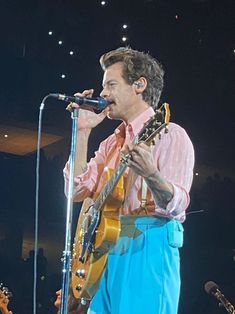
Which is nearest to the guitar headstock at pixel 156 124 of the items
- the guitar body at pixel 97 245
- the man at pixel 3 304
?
the guitar body at pixel 97 245

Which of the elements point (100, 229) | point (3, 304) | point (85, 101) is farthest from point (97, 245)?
point (3, 304)

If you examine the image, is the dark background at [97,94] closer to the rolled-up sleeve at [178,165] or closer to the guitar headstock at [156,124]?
the rolled-up sleeve at [178,165]

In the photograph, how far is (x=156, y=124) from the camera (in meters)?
1.94

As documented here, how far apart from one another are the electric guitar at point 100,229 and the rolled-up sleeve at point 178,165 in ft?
0.44

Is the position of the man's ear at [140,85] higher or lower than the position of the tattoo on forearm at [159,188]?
higher

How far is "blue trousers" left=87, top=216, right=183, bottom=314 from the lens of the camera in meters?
2.01

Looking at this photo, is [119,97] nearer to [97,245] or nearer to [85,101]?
[85,101]

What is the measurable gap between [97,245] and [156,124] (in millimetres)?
541

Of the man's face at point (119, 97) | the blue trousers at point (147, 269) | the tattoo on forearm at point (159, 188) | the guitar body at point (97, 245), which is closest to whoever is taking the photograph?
the tattoo on forearm at point (159, 188)

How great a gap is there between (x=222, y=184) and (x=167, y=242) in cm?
446

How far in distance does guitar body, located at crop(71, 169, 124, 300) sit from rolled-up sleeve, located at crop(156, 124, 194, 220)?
0.62 ft

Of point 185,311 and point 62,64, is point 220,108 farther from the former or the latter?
point 185,311

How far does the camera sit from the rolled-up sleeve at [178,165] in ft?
6.49

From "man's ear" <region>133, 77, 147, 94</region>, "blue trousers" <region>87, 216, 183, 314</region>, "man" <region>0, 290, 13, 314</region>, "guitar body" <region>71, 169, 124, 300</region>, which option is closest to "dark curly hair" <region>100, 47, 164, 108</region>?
"man's ear" <region>133, 77, 147, 94</region>
